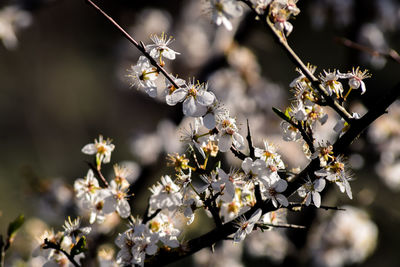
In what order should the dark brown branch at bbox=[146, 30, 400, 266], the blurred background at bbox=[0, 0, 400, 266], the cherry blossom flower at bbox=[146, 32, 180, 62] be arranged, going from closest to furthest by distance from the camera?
the dark brown branch at bbox=[146, 30, 400, 266] < the cherry blossom flower at bbox=[146, 32, 180, 62] < the blurred background at bbox=[0, 0, 400, 266]

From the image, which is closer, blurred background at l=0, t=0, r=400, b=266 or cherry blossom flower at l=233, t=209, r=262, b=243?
cherry blossom flower at l=233, t=209, r=262, b=243

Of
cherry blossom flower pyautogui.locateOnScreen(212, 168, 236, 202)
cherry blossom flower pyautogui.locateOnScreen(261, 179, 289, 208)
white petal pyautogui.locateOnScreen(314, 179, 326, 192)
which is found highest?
cherry blossom flower pyautogui.locateOnScreen(212, 168, 236, 202)

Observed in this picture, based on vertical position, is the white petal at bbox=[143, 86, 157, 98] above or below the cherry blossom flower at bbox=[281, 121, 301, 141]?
above

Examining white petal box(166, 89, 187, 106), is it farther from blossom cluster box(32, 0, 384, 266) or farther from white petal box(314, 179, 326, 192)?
white petal box(314, 179, 326, 192)

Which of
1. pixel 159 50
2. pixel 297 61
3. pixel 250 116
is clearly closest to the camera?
pixel 297 61

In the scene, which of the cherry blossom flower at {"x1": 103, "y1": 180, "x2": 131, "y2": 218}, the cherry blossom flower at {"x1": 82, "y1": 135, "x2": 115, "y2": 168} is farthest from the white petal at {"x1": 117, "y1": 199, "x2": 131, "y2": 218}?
the cherry blossom flower at {"x1": 82, "y1": 135, "x2": 115, "y2": 168}

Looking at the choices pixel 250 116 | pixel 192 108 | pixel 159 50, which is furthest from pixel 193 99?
pixel 250 116

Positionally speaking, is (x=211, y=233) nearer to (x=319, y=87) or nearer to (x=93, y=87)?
(x=319, y=87)

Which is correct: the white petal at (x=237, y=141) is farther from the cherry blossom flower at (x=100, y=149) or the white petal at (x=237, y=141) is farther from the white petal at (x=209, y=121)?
the cherry blossom flower at (x=100, y=149)

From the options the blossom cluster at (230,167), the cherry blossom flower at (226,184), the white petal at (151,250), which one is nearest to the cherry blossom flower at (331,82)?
the blossom cluster at (230,167)

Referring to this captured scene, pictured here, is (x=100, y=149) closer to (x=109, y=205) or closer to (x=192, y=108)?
(x=109, y=205)

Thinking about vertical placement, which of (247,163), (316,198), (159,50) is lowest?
(316,198)
